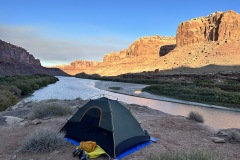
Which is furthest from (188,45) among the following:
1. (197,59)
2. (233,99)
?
(233,99)

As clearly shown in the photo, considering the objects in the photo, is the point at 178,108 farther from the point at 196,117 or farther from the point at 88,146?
the point at 88,146

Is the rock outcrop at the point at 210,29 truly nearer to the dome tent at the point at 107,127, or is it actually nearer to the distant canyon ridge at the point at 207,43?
the distant canyon ridge at the point at 207,43

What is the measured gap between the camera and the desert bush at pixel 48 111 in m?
12.9

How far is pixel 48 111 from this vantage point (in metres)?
13.3

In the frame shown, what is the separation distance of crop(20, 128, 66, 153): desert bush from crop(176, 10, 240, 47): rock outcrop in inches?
3791

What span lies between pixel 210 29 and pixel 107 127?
108 m

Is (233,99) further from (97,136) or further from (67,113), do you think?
(97,136)

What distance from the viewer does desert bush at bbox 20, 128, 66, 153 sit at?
24.6 ft

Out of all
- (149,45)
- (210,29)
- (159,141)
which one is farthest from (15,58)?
(159,141)

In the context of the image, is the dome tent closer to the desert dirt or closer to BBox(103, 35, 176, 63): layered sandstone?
the desert dirt

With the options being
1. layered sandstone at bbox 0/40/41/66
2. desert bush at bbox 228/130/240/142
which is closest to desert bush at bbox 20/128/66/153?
desert bush at bbox 228/130/240/142

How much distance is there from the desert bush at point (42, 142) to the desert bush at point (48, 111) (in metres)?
5.16

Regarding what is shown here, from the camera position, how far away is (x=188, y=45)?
11012 cm

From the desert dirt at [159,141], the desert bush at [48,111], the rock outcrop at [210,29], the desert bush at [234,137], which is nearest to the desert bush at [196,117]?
the desert dirt at [159,141]
